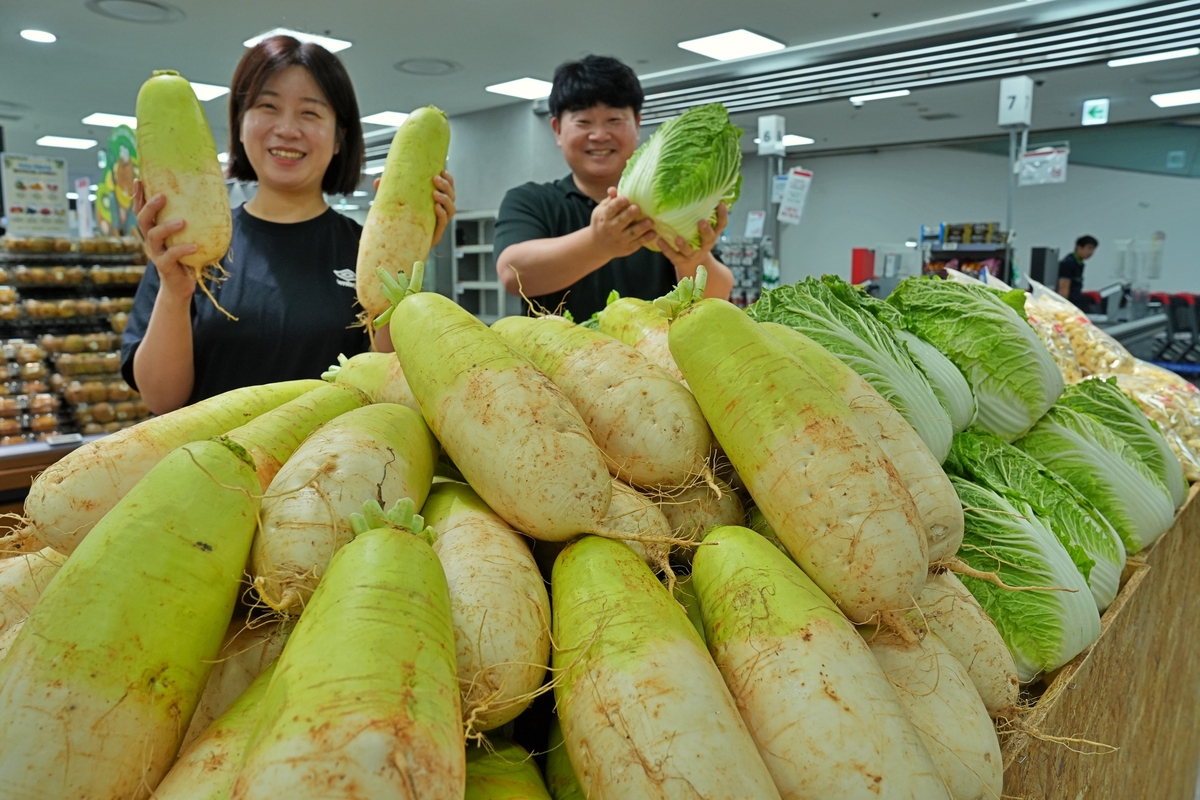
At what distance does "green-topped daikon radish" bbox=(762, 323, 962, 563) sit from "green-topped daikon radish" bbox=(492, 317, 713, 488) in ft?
0.66

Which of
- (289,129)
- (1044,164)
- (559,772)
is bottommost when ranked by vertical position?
(559,772)

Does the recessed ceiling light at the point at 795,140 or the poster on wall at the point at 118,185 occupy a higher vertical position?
the recessed ceiling light at the point at 795,140

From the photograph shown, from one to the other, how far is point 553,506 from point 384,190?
1.19 meters

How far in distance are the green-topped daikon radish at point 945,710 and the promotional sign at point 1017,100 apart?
6.08 m

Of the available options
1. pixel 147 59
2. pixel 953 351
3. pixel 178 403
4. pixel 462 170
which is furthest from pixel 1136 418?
pixel 462 170

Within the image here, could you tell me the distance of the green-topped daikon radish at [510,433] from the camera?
37.2 inches

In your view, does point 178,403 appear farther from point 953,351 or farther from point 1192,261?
point 1192,261

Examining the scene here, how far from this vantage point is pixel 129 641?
0.71 meters

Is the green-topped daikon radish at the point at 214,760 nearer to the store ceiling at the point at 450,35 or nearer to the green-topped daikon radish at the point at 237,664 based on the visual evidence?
the green-topped daikon radish at the point at 237,664

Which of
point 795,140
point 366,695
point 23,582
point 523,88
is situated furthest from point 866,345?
point 795,140

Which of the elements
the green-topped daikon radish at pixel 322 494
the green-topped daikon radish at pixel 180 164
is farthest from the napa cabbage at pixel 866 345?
the green-topped daikon radish at pixel 180 164

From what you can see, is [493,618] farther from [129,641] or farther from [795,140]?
[795,140]

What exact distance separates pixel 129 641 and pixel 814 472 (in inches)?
30.6

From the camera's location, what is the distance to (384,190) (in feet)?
6.01
